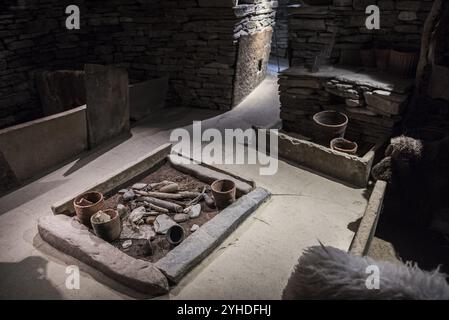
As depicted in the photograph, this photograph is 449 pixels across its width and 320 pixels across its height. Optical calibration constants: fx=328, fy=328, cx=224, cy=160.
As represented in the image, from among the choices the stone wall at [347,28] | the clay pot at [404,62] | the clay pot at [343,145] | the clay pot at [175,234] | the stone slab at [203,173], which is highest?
the stone wall at [347,28]

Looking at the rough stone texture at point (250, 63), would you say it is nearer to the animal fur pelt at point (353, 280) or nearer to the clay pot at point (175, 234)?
the clay pot at point (175, 234)

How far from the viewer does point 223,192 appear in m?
3.64

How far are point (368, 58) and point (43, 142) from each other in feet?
16.2

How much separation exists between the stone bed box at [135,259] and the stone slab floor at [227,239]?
0.08 m

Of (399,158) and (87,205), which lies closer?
(87,205)

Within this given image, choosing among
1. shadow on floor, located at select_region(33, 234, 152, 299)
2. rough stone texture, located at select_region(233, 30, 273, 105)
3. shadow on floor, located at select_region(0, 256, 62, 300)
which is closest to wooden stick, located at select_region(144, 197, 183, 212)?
shadow on floor, located at select_region(33, 234, 152, 299)

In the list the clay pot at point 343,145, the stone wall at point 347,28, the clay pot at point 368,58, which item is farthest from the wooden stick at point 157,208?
the clay pot at point 368,58

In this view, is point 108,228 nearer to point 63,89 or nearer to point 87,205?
point 87,205

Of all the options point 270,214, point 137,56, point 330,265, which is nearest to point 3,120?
point 137,56

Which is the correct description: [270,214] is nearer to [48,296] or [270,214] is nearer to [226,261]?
[226,261]

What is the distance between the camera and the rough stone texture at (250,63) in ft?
21.7

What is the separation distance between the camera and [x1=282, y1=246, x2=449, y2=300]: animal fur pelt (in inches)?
74.3

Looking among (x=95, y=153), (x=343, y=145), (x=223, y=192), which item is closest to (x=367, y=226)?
(x=223, y=192)

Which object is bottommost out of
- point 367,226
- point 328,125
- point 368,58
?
point 367,226
